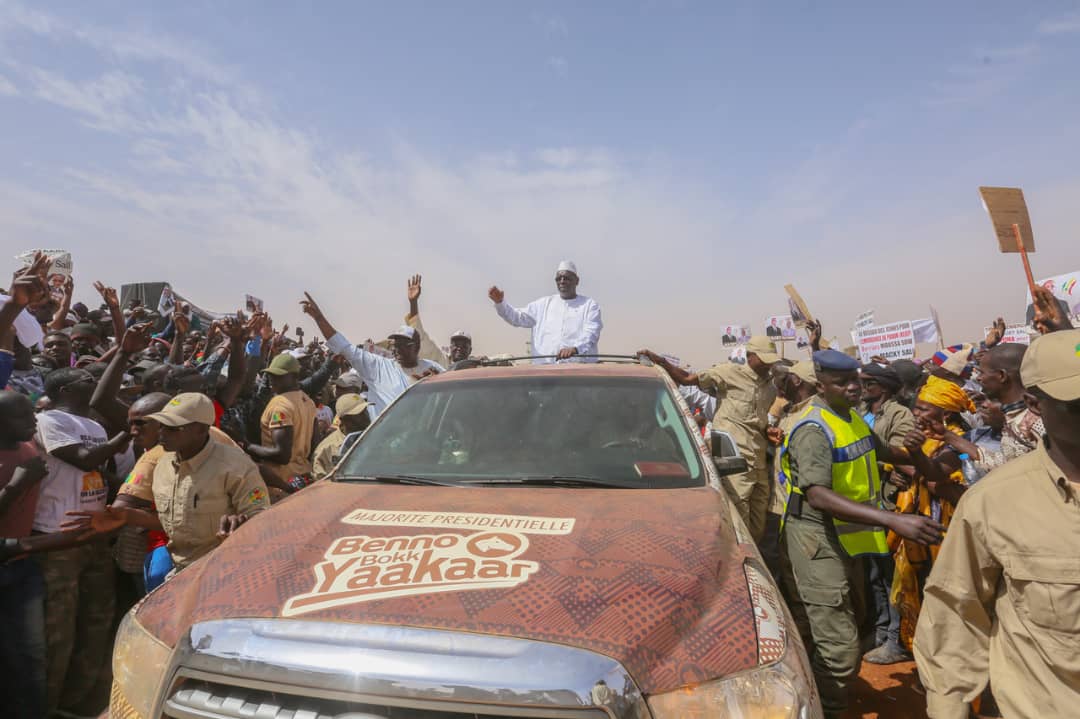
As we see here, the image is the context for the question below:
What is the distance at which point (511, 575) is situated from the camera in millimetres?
1737

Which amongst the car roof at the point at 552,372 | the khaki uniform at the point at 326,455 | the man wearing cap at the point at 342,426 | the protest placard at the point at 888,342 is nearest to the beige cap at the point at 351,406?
the man wearing cap at the point at 342,426

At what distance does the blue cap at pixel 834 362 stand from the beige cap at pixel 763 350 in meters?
2.61

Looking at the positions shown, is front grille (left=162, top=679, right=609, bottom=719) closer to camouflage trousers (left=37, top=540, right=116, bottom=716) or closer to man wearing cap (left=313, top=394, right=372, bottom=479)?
camouflage trousers (left=37, top=540, right=116, bottom=716)

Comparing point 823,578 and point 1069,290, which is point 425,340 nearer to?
point 823,578

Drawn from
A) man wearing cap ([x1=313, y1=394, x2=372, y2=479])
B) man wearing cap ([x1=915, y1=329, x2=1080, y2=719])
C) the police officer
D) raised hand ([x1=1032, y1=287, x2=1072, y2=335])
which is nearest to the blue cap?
the police officer

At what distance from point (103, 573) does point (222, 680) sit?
2904 millimetres

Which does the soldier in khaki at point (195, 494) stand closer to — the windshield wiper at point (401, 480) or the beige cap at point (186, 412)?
the beige cap at point (186, 412)

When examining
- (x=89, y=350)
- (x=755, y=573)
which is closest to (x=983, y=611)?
(x=755, y=573)

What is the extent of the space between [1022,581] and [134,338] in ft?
14.6

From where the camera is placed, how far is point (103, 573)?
3.66 m

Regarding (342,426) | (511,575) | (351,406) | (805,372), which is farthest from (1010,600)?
(342,426)

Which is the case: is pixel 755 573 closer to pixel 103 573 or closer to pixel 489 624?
pixel 489 624

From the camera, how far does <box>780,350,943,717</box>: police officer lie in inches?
122

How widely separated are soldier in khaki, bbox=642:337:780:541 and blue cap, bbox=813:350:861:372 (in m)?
2.46
